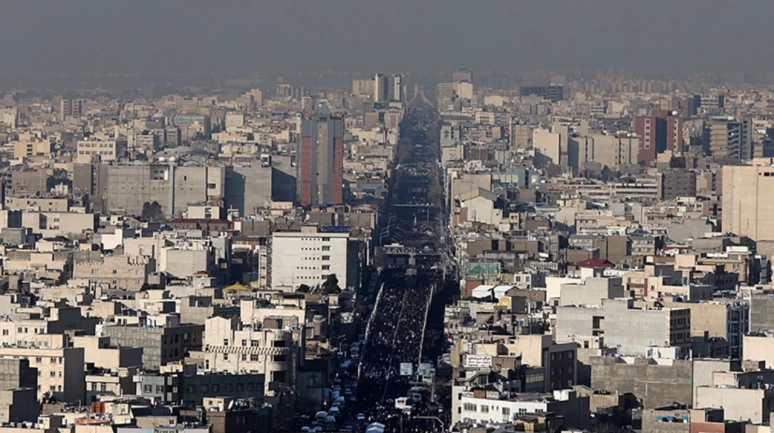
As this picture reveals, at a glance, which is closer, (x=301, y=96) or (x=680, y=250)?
(x=680, y=250)

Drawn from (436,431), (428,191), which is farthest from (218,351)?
(428,191)

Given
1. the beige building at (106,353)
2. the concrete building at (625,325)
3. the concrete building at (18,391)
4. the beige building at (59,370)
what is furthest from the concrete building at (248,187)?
the concrete building at (18,391)

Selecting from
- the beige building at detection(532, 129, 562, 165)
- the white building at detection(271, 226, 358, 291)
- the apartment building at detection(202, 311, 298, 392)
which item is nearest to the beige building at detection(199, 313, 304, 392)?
the apartment building at detection(202, 311, 298, 392)

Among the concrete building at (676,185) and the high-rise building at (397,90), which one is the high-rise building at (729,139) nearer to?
the concrete building at (676,185)

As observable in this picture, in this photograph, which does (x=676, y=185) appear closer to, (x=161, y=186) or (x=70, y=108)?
(x=161, y=186)

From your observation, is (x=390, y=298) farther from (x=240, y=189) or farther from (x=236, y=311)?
(x=240, y=189)

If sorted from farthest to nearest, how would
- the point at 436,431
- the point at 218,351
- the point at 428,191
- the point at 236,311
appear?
1. the point at 428,191
2. the point at 236,311
3. the point at 218,351
4. the point at 436,431

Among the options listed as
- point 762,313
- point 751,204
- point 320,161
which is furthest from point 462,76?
point 762,313
